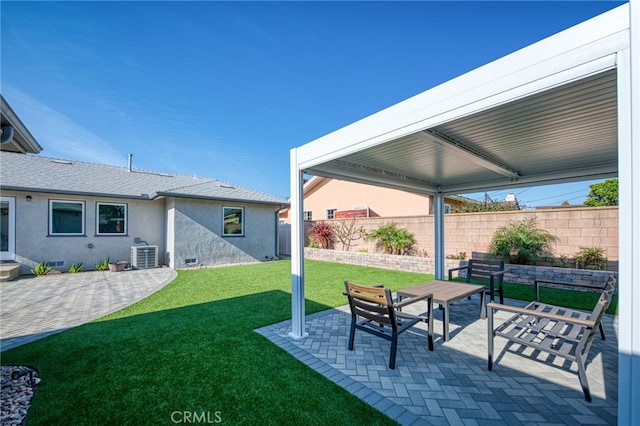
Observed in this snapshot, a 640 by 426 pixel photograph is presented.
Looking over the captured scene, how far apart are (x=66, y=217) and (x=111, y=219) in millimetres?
1425

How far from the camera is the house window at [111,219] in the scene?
36.7 feet

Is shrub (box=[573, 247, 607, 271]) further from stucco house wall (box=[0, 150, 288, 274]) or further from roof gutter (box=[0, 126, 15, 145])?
roof gutter (box=[0, 126, 15, 145])

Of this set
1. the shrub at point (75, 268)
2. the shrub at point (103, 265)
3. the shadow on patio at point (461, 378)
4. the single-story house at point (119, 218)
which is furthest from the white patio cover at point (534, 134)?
the shrub at point (75, 268)

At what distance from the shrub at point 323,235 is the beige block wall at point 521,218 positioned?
279cm

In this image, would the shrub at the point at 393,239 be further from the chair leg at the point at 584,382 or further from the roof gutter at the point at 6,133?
the roof gutter at the point at 6,133

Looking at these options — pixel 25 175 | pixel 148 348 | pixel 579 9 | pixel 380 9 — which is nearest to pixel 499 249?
pixel 579 9

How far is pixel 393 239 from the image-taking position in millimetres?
12477

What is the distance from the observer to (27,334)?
4598 mm

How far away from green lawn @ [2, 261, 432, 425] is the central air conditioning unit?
6018mm

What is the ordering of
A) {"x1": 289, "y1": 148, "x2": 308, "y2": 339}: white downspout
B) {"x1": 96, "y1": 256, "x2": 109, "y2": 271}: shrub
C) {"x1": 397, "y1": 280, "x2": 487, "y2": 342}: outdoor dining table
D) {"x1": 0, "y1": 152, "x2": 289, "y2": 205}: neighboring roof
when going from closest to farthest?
1. {"x1": 397, "y1": 280, "x2": 487, "y2": 342}: outdoor dining table
2. {"x1": 289, "y1": 148, "x2": 308, "y2": 339}: white downspout
3. {"x1": 0, "y1": 152, "x2": 289, "y2": 205}: neighboring roof
4. {"x1": 96, "y1": 256, "x2": 109, "y2": 271}: shrub

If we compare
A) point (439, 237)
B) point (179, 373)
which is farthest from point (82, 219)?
point (439, 237)

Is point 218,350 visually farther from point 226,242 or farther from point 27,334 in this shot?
point 226,242

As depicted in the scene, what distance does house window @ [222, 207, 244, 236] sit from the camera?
43.9 ft

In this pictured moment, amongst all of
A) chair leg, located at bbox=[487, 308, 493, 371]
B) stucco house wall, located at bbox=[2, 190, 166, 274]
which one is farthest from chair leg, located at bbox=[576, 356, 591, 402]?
stucco house wall, located at bbox=[2, 190, 166, 274]
